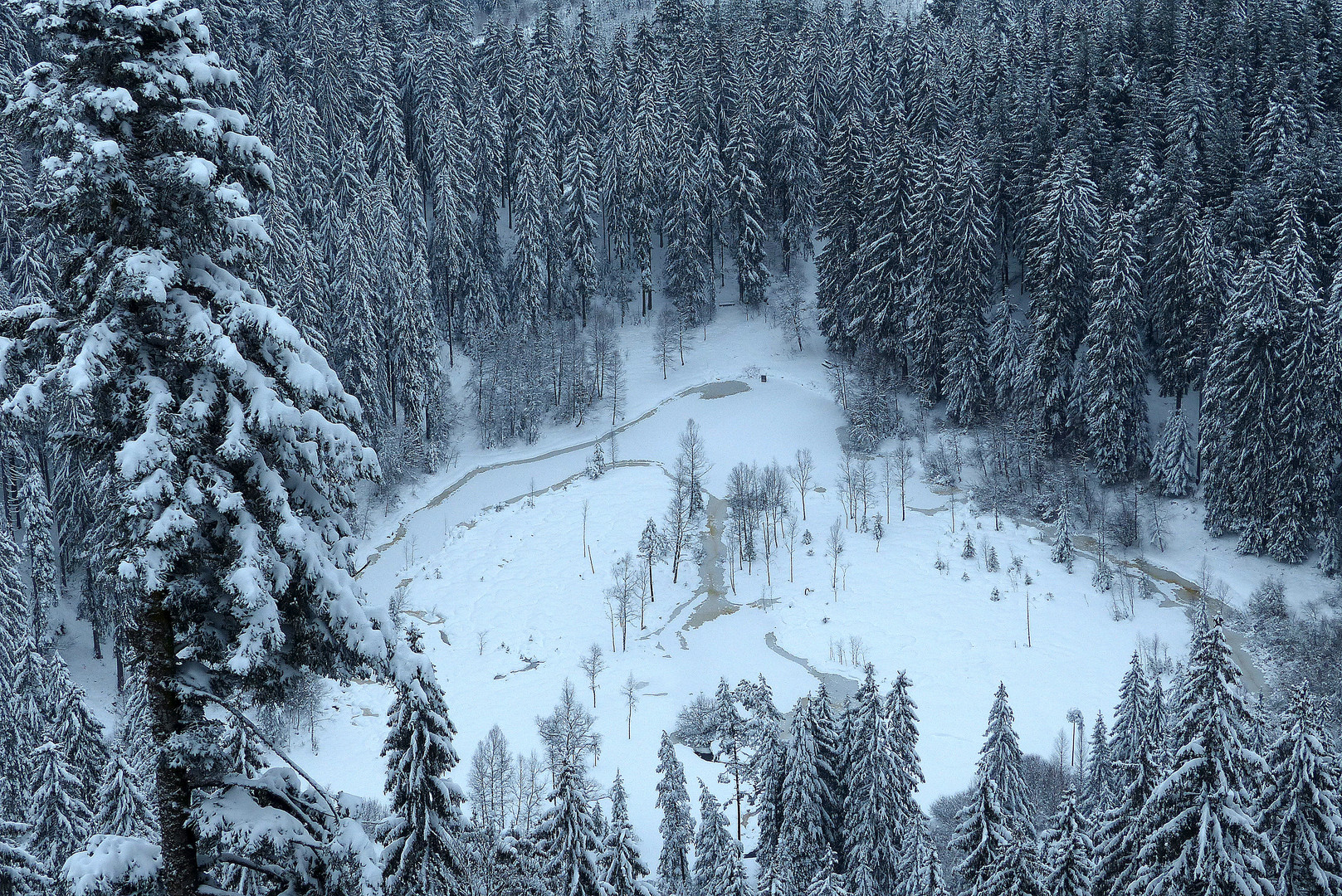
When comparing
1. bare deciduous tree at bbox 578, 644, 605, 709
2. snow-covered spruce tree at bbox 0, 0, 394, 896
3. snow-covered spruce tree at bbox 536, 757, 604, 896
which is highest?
snow-covered spruce tree at bbox 0, 0, 394, 896

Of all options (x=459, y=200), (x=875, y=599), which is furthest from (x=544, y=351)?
(x=875, y=599)

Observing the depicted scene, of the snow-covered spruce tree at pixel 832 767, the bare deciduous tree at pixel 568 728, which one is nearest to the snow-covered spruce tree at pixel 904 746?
the snow-covered spruce tree at pixel 832 767

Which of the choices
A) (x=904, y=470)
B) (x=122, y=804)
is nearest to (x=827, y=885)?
(x=122, y=804)

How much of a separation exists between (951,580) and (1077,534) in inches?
406

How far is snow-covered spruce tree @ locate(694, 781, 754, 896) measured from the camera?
3456 centimetres

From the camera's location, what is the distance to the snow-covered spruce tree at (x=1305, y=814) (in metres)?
28.6

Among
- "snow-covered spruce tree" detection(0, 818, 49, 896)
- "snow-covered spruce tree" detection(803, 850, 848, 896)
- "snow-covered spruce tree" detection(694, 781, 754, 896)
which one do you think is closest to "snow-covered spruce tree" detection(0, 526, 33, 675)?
"snow-covered spruce tree" detection(694, 781, 754, 896)

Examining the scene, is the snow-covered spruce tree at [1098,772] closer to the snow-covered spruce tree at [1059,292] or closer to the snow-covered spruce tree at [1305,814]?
the snow-covered spruce tree at [1305,814]

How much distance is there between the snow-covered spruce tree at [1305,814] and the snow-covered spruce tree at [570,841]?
18.7 m

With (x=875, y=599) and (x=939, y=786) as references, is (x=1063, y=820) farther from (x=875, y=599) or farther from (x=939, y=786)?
(x=875, y=599)

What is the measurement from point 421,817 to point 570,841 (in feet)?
30.7

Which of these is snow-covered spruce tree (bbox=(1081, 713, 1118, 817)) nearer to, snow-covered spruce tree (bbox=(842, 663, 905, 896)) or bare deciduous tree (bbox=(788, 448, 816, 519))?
snow-covered spruce tree (bbox=(842, 663, 905, 896))

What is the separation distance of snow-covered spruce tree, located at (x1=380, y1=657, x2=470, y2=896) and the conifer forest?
0.41 ft

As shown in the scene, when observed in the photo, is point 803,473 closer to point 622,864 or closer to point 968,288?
point 968,288
